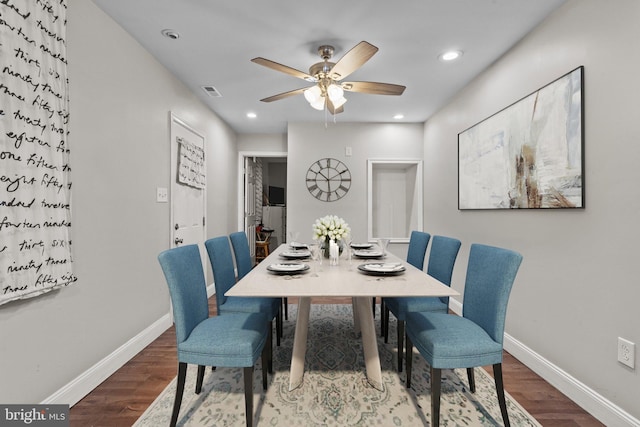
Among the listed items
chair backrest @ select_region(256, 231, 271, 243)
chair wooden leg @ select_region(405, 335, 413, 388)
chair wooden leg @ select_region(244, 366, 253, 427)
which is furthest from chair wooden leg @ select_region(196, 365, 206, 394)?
chair backrest @ select_region(256, 231, 271, 243)

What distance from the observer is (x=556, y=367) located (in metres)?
1.95

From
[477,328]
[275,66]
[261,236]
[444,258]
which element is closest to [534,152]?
[444,258]

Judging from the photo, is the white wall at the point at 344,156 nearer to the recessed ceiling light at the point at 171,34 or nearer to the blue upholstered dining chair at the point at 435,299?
the blue upholstered dining chair at the point at 435,299

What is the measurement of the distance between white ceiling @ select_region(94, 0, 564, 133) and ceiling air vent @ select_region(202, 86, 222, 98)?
0.08 metres

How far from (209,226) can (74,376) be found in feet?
7.70

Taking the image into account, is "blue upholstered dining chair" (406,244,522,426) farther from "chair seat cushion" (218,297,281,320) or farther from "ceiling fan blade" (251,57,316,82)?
"ceiling fan blade" (251,57,316,82)

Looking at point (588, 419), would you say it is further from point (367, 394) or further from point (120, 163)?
point (120, 163)

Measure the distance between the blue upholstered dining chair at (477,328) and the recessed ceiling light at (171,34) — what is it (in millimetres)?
2611

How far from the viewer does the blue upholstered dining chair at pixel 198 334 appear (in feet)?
4.75

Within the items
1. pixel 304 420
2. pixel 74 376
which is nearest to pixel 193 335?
pixel 304 420

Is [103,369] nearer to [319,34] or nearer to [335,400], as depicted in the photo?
[335,400]

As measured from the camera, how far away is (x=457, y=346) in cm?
145

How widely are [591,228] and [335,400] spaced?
5.91 ft

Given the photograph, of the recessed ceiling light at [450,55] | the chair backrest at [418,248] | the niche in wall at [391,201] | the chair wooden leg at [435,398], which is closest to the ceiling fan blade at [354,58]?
the recessed ceiling light at [450,55]
